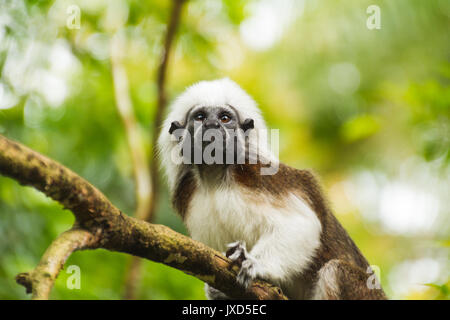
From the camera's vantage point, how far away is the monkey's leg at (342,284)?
3451 mm

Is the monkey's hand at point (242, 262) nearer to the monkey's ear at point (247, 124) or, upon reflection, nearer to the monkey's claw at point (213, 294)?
the monkey's claw at point (213, 294)

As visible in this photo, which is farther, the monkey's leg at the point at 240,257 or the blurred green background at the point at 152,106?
the blurred green background at the point at 152,106

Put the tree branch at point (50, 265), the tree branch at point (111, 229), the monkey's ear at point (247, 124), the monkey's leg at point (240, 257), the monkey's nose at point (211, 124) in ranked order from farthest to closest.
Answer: the monkey's ear at point (247, 124), the monkey's nose at point (211, 124), the monkey's leg at point (240, 257), the tree branch at point (111, 229), the tree branch at point (50, 265)

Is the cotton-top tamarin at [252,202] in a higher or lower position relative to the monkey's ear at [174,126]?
lower

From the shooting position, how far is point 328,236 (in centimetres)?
378

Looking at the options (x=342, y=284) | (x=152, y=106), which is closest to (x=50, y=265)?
(x=342, y=284)

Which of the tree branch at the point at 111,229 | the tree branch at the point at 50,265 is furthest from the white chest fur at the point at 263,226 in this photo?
the tree branch at the point at 50,265

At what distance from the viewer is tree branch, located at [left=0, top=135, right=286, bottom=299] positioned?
1.97m

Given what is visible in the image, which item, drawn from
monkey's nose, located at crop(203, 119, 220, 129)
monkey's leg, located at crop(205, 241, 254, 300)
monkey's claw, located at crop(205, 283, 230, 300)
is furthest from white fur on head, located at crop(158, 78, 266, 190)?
monkey's leg, located at crop(205, 241, 254, 300)

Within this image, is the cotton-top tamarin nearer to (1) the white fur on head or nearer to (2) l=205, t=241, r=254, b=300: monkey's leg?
(1) the white fur on head

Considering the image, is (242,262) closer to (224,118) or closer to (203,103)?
(224,118)

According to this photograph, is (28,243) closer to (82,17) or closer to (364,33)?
(82,17)

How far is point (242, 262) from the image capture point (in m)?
3.11
